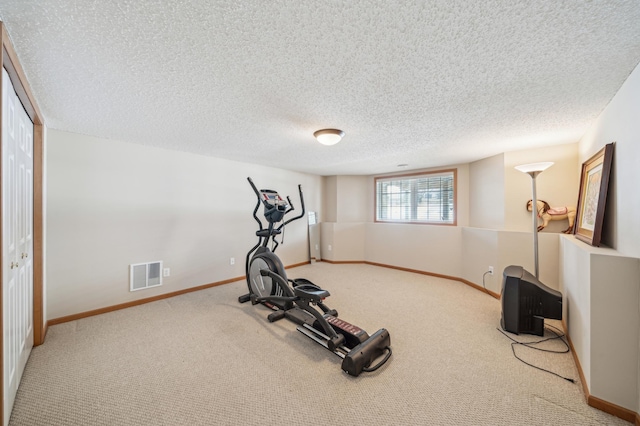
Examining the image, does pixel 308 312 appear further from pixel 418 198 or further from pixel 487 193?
pixel 418 198

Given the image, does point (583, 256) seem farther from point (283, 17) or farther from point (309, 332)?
point (283, 17)

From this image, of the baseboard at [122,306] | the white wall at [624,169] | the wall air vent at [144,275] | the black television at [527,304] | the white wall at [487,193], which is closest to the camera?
the white wall at [624,169]

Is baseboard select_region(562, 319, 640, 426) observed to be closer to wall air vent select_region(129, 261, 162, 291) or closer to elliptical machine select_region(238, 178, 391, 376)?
elliptical machine select_region(238, 178, 391, 376)

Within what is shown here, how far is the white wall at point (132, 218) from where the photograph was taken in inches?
106

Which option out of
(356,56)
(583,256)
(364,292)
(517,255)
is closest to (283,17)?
(356,56)

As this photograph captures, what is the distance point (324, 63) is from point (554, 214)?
343cm

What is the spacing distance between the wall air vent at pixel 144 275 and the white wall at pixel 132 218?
0.07 m

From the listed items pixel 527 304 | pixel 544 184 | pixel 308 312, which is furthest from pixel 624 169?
pixel 308 312

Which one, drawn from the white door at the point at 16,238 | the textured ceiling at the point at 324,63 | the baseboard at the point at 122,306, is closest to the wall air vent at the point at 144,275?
the baseboard at the point at 122,306

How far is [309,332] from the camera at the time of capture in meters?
2.42

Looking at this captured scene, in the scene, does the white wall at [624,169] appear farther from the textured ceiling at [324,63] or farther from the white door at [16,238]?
the white door at [16,238]

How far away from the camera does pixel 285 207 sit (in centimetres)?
332

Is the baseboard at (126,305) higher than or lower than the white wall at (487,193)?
lower

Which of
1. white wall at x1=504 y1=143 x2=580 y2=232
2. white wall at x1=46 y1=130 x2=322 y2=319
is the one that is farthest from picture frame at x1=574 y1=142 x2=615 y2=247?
white wall at x1=46 y1=130 x2=322 y2=319
